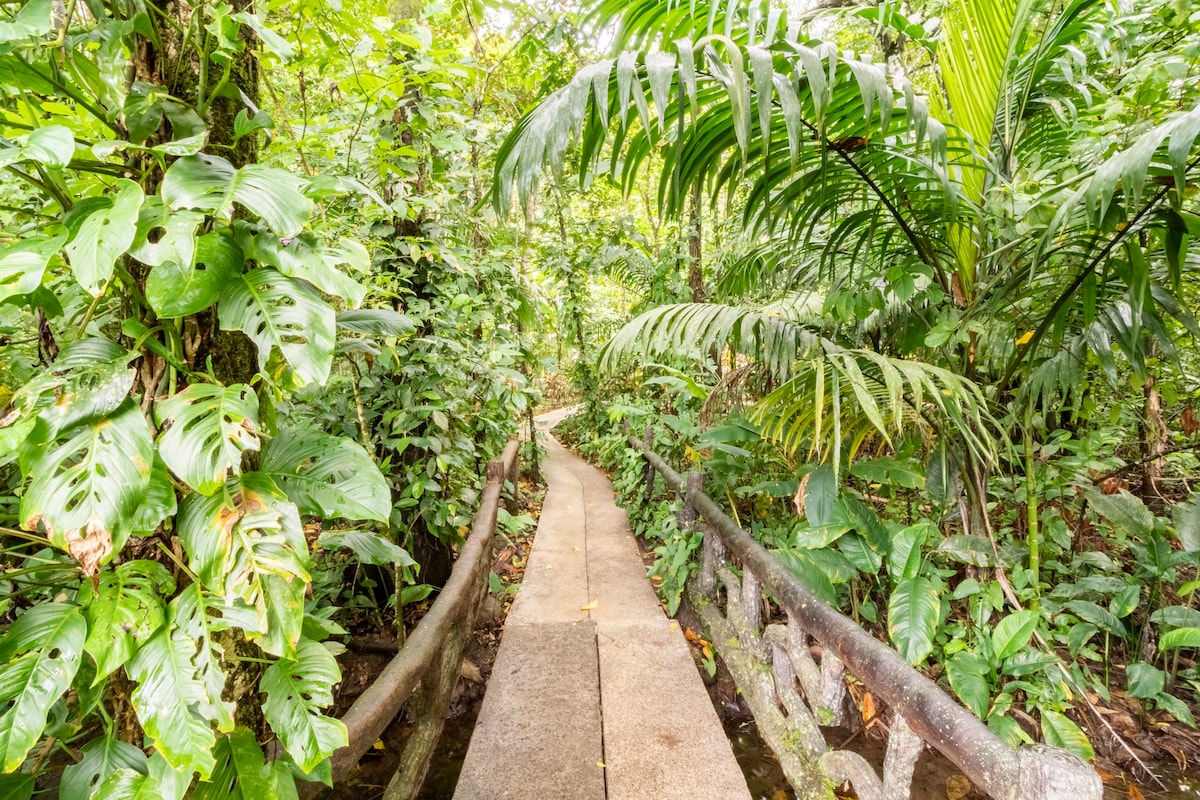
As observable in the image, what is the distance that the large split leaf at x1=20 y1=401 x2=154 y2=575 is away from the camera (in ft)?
2.14

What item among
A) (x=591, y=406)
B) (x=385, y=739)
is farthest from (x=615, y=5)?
(x=591, y=406)

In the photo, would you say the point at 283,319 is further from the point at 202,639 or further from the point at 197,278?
the point at 202,639

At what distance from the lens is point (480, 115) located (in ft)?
12.3

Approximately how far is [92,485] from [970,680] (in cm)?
223

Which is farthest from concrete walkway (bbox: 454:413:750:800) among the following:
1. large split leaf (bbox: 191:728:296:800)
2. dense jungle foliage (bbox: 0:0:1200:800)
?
large split leaf (bbox: 191:728:296:800)

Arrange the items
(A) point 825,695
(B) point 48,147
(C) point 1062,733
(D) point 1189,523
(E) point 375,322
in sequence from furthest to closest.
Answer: (D) point 1189,523 → (A) point 825,695 → (C) point 1062,733 → (E) point 375,322 → (B) point 48,147

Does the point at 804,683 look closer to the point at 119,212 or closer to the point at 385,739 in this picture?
the point at 385,739

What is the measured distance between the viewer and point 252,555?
736 mm

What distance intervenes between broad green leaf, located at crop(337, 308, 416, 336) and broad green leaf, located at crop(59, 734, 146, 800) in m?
0.81

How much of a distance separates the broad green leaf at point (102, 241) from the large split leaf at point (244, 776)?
0.75 m

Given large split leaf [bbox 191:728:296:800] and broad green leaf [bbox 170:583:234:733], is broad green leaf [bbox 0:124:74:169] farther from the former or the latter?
large split leaf [bbox 191:728:296:800]

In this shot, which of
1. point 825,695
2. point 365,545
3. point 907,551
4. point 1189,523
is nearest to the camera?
point 365,545

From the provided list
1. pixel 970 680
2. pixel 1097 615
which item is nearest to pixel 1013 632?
pixel 970 680

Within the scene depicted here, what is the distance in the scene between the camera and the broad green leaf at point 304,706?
33.8 inches
